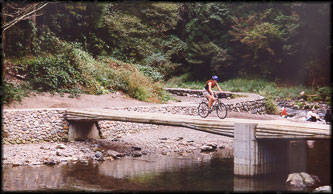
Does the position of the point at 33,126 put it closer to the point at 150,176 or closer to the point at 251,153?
the point at 150,176

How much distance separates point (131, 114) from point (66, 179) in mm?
3638

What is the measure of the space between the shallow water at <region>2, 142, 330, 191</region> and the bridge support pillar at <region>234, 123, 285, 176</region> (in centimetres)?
23

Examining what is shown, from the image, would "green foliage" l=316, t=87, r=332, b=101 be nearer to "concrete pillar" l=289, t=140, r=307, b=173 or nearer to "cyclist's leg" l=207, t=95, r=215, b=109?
"concrete pillar" l=289, t=140, r=307, b=173

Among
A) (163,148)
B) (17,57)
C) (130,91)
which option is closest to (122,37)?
(130,91)

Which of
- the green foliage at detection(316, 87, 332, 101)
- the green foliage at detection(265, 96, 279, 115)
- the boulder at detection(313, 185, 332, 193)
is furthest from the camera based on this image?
the green foliage at detection(316, 87, 332, 101)

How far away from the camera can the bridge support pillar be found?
33.5ft

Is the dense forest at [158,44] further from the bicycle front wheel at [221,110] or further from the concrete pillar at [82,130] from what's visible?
the bicycle front wheel at [221,110]

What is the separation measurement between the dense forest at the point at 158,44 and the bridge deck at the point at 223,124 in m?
4.04

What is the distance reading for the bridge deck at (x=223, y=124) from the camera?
9.30 meters

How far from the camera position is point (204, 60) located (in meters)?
35.2

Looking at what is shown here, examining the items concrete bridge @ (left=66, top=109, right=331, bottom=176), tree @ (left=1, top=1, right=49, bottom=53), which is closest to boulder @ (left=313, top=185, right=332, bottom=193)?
concrete bridge @ (left=66, top=109, right=331, bottom=176)

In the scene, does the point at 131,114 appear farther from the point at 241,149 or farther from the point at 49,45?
the point at 49,45

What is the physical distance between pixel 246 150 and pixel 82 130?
6761 mm

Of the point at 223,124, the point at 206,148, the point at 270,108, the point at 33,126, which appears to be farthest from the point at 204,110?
the point at 270,108
